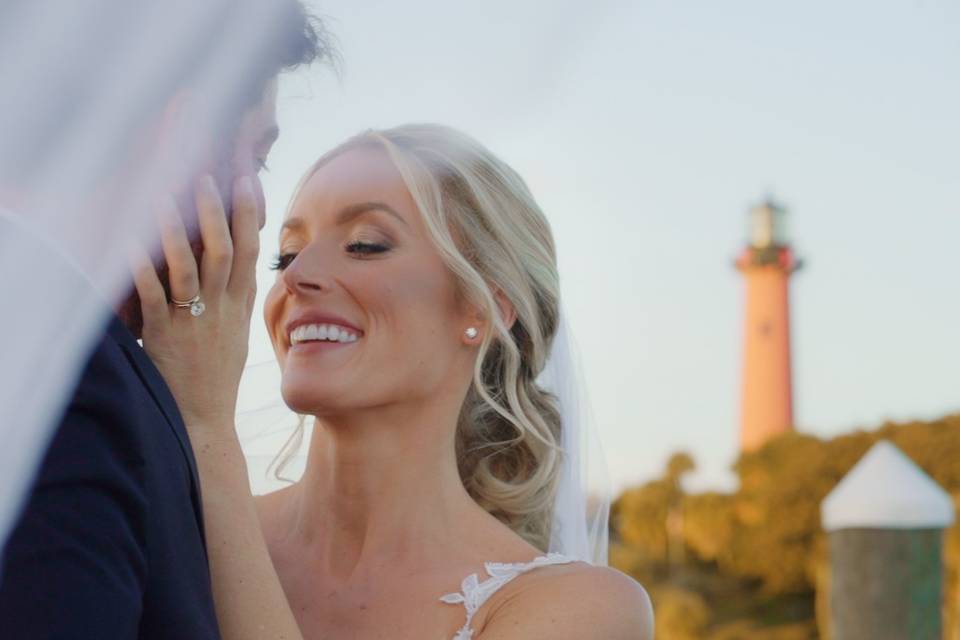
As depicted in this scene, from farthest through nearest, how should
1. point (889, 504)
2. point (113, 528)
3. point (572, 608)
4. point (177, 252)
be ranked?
point (889, 504) < point (572, 608) < point (177, 252) < point (113, 528)

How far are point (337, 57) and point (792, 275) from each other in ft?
183

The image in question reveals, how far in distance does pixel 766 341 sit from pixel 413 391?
172ft

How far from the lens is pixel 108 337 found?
1.67 meters

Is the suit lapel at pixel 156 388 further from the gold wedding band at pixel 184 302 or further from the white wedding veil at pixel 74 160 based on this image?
the gold wedding band at pixel 184 302

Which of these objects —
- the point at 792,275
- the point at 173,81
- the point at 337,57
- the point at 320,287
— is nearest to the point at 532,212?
the point at 320,287

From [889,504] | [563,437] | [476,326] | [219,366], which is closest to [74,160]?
[219,366]

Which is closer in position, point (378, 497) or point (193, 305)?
point (193, 305)

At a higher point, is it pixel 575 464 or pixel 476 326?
pixel 476 326

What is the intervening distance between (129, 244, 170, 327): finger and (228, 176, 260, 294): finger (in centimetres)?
12

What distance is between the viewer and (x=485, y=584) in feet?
9.90

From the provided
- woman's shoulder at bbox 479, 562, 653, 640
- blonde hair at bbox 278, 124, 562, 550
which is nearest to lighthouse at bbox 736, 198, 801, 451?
blonde hair at bbox 278, 124, 562, 550

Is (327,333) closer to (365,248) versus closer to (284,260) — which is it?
A: (365,248)

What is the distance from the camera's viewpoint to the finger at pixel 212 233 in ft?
6.43

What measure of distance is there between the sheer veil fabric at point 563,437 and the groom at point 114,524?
2015mm
